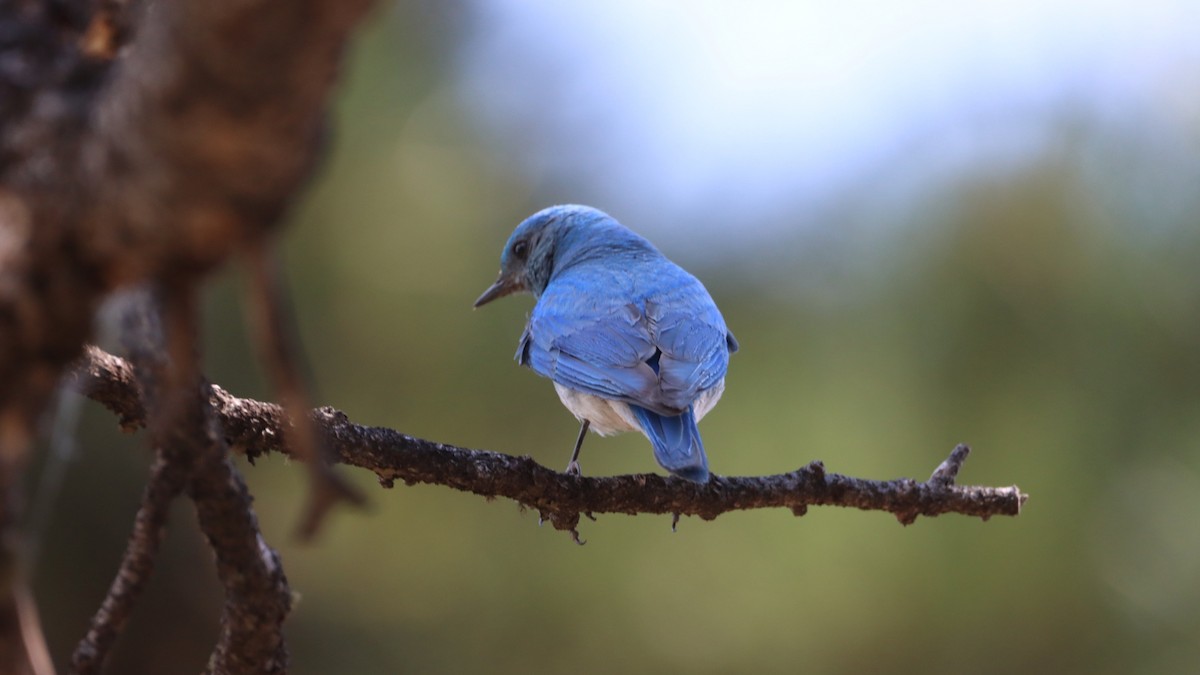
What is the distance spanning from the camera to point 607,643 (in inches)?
196

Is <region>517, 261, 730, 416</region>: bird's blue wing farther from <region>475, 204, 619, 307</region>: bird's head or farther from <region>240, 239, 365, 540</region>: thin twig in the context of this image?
<region>240, 239, 365, 540</region>: thin twig

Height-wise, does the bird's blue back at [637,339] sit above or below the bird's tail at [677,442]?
above

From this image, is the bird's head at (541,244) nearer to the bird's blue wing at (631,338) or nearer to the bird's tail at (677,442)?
the bird's blue wing at (631,338)

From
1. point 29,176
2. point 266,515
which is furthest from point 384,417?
point 29,176

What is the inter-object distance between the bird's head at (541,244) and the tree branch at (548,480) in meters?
1.91

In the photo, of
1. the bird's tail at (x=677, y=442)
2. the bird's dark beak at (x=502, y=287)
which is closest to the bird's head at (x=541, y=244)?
the bird's dark beak at (x=502, y=287)

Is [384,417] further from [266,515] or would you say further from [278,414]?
[278,414]

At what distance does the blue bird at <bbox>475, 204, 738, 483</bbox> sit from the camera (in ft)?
9.32

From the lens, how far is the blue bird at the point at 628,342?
2.84 meters

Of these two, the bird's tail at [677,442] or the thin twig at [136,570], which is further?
the bird's tail at [677,442]

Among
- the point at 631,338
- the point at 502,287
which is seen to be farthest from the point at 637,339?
the point at 502,287

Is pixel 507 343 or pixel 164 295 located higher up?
pixel 507 343

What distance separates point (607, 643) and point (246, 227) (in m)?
4.51

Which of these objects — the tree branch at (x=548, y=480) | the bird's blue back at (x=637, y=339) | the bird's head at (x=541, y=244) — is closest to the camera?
the tree branch at (x=548, y=480)
